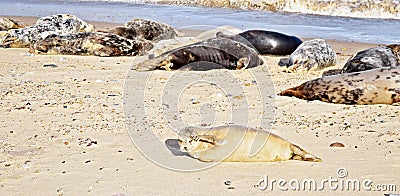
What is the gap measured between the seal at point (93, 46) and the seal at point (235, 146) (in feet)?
15.9

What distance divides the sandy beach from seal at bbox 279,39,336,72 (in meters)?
0.84

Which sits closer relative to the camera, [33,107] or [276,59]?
[33,107]

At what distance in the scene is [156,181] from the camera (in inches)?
112

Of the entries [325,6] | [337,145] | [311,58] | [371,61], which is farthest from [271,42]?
[325,6]

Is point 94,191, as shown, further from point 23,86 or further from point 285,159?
point 23,86

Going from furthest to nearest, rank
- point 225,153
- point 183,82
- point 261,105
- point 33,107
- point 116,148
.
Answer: point 183,82, point 261,105, point 33,107, point 116,148, point 225,153

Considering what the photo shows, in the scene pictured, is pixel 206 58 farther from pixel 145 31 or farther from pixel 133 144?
pixel 133 144

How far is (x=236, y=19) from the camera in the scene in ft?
44.8

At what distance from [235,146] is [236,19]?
10.7 metres

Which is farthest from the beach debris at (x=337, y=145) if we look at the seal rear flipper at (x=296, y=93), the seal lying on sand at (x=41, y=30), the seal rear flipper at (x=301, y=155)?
the seal lying on sand at (x=41, y=30)

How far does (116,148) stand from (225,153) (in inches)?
28.2

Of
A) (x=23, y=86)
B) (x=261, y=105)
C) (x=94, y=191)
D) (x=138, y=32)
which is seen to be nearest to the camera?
(x=94, y=191)

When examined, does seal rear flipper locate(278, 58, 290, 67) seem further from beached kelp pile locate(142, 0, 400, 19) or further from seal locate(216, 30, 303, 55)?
beached kelp pile locate(142, 0, 400, 19)

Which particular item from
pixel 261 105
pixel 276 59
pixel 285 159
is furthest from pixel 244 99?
pixel 276 59
